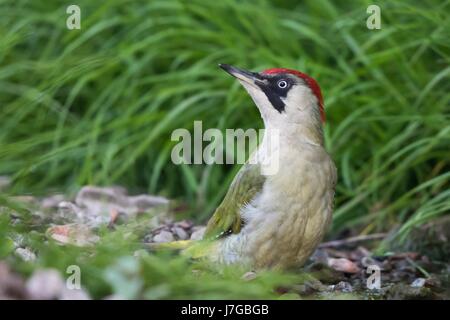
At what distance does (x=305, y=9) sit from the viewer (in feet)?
22.0

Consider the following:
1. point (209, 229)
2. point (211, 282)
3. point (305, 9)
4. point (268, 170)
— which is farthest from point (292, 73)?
point (305, 9)

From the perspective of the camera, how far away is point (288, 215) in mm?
4086

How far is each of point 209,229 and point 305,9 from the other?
106 inches

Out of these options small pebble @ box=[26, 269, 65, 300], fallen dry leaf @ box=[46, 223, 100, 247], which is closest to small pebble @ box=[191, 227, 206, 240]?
fallen dry leaf @ box=[46, 223, 100, 247]

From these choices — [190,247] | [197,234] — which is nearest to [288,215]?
[190,247]

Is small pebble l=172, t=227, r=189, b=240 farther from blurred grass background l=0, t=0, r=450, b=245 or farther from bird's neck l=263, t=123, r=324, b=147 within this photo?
blurred grass background l=0, t=0, r=450, b=245

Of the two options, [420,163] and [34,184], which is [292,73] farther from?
[34,184]

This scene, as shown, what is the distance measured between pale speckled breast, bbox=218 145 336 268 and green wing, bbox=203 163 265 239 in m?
0.05

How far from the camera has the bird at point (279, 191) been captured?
13.5ft

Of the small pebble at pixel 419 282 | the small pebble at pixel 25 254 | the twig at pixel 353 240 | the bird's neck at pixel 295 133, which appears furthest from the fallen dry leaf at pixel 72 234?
the twig at pixel 353 240

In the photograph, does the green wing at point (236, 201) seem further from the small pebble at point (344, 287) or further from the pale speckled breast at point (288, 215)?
the small pebble at point (344, 287)

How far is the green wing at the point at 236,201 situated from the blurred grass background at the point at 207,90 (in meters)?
1.36

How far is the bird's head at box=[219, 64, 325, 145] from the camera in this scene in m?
4.32

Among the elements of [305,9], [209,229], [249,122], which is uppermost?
[305,9]
